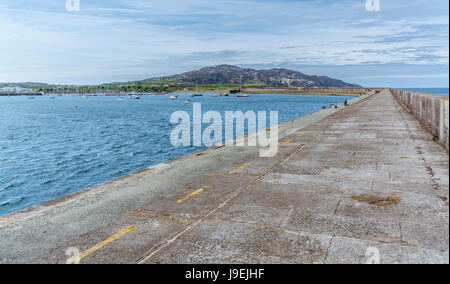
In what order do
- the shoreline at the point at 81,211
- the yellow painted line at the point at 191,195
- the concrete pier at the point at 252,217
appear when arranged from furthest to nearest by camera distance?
the yellow painted line at the point at 191,195, the shoreline at the point at 81,211, the concrete pier at the point at 252,217

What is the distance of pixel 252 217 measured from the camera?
5918mm

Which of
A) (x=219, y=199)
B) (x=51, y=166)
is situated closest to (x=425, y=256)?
(x=219, y=199)

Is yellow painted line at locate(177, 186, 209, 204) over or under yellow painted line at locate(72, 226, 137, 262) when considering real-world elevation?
over

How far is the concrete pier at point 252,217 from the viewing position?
15.2 feet

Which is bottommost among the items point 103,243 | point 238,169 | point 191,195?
point 103,243

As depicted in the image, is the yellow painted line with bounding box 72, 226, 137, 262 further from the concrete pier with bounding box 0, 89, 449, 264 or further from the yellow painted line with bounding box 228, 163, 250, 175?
the yellow painted line with bounding box 228, 163, 250, 175

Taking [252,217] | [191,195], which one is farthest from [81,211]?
[252,217]

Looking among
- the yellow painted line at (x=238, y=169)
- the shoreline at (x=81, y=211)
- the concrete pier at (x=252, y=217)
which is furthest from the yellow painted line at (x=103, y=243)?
the yellow painted line at (x=238, y=169)

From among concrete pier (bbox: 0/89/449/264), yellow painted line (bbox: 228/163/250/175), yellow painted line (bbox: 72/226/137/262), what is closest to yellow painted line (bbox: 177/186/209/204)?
concrete pier (bbox: 0/89/449/264)

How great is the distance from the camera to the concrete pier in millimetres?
4645

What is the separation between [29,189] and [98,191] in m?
15.0

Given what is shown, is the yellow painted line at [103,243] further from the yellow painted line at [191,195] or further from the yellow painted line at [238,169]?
the yellow painted line at [238,169]

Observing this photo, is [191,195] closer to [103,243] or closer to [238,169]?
[103,243]
